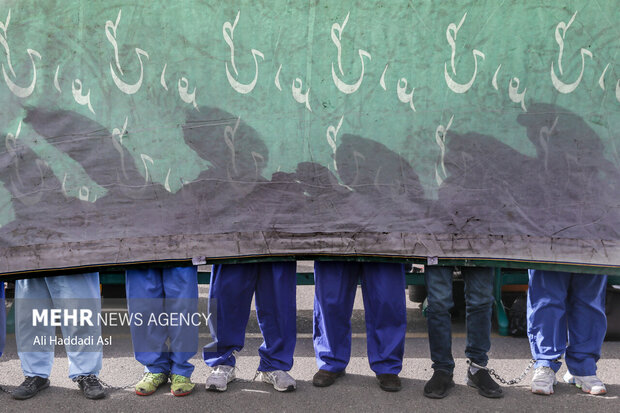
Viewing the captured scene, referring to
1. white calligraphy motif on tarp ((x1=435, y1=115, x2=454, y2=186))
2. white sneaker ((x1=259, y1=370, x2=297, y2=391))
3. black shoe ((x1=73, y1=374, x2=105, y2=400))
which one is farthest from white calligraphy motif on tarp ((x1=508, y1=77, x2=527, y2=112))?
black shoe ((x1=73, y1=374, x2=105, y2=400))

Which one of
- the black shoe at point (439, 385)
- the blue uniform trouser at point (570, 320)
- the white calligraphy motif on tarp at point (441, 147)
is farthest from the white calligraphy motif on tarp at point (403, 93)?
the black shoe at point (439, 385)

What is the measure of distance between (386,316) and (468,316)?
1.61ft

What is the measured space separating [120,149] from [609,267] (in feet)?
9.63

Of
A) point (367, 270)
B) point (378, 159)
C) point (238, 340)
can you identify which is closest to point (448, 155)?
point (378, 159)

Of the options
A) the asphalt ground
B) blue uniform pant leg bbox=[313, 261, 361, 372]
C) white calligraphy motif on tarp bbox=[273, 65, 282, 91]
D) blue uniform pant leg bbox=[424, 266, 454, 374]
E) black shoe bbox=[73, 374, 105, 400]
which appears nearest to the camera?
the asphalt ground

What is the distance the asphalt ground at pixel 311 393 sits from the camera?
14.2 ft

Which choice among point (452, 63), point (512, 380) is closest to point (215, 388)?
point (512, 380)

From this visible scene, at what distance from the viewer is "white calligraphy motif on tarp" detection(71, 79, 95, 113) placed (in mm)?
4480

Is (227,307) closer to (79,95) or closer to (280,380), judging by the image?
(280,380)

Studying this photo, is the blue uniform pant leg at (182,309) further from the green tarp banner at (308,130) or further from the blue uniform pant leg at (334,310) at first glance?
the blue uniform pant leg at (334,310)

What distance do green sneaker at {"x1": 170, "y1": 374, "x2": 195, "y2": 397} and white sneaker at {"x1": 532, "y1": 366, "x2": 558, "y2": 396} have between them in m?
2.02

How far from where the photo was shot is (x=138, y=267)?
4.54 metres

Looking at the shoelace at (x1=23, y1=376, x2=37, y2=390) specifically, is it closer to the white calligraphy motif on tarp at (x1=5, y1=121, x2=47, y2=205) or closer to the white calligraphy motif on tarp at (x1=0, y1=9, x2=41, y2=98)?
the white calligraphy motif on tarp at (x1=5, y1=121, x2=47, y2=205)

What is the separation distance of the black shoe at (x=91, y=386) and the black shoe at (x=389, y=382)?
163 cm
